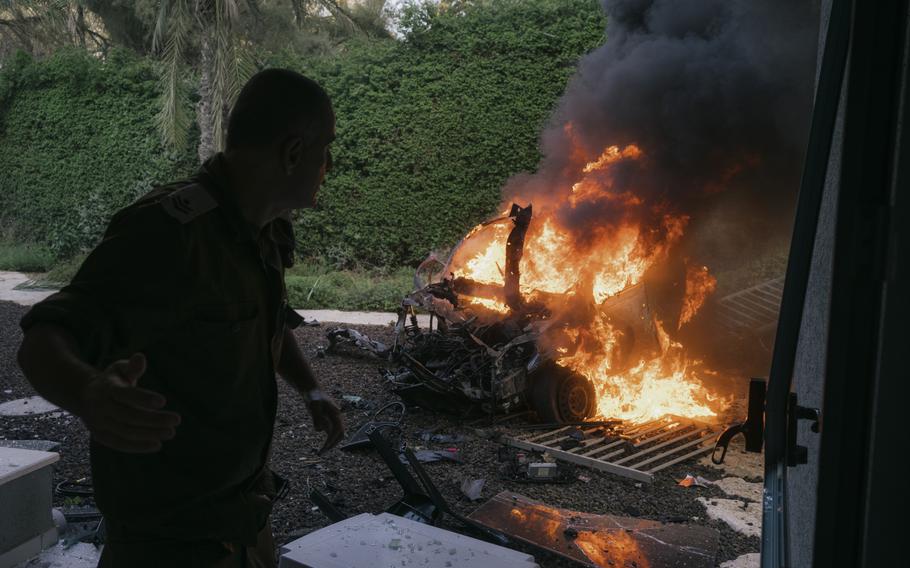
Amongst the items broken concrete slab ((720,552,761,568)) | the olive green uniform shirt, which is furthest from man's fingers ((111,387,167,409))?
broken concrete slab ((720,552,761,568))

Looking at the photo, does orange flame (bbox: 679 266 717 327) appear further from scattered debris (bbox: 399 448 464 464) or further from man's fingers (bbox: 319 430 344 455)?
man's fingers (bbox: 319 430 344 455)

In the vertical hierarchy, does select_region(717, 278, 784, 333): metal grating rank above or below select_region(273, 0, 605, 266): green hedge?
below

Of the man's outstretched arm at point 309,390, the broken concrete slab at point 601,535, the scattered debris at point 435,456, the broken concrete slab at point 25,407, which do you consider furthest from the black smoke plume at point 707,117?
the broken concrete slab at point 25,407

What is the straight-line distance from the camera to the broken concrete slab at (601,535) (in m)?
4.17

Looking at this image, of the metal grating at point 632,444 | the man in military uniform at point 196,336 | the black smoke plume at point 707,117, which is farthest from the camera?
the black smoke plume at point 707,117

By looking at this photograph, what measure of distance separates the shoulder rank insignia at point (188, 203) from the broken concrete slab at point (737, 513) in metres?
4.14

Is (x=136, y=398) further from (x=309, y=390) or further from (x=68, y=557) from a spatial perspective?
(x=68, y=557)

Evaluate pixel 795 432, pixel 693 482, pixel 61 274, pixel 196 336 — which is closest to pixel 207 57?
pixel 61 274

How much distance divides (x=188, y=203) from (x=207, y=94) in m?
13.2

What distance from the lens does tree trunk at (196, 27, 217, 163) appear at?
42.4 ft

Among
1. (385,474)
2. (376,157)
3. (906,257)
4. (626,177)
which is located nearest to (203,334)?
(906,257)

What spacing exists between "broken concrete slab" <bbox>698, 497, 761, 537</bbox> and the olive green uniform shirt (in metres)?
3.67

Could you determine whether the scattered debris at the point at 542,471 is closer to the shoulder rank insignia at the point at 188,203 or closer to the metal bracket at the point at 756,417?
the metal bracket at the point at 756,417

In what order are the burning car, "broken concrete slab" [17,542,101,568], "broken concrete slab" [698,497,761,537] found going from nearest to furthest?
"broken concrete slab" [17,542,101,568], "broken concrete slab" [698,497,761,537], the burning car
